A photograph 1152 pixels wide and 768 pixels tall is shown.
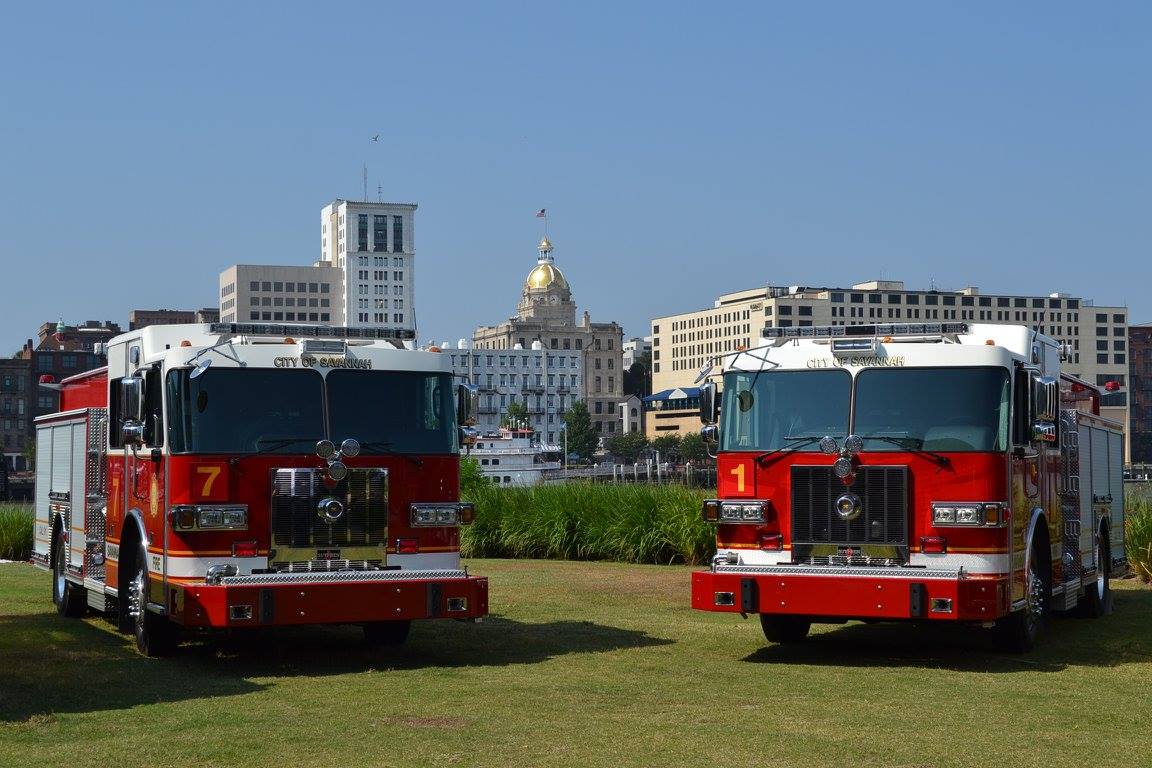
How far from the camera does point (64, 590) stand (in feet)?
59.8

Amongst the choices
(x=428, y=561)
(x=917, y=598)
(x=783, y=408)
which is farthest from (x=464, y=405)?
(x=917, y=598)

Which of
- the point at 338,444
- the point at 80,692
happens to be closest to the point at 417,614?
the point at 338,444

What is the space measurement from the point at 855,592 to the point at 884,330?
8.26 ft

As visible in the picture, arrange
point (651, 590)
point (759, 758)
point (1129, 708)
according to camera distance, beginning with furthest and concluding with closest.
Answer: point (651, 590) → point (1129, 708) → point (759, 758)

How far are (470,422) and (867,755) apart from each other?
5950 mm

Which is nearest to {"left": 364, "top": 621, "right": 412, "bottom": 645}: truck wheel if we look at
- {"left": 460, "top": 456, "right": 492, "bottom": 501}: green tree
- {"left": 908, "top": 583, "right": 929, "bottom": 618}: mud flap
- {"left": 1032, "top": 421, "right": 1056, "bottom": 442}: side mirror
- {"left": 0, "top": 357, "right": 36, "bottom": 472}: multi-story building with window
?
{"left": 908, "top": 583, "right": 929, "bottom": 618}: mud flap

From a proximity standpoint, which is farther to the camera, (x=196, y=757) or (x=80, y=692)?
(x=80, y=692)

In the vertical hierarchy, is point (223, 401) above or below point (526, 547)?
above

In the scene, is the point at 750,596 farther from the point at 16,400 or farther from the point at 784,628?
the point at 16,400

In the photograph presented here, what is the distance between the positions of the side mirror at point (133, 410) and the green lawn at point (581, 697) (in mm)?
1932

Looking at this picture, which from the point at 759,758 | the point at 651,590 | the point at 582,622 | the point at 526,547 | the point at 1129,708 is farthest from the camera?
the point at 526,547

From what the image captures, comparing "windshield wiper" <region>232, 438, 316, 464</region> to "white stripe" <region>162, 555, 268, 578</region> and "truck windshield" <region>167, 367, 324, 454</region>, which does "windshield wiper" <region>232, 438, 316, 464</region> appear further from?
"white stripe" <region>162, 555, 268, 578</region>

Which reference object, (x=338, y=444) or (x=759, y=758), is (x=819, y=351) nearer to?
(x=338, y=444)

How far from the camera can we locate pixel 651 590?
22438 millimetres
